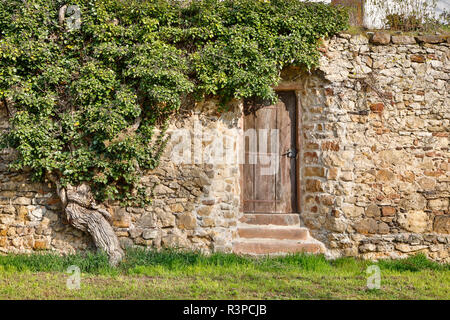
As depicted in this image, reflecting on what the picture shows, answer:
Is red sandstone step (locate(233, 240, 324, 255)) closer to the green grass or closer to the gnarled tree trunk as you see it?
the green grass

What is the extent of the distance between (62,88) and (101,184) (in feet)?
5.01

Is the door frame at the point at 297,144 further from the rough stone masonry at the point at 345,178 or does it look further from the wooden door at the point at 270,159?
the rough stone masonry at the point at 345,178

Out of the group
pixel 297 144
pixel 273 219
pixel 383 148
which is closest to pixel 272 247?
pixel 273 219

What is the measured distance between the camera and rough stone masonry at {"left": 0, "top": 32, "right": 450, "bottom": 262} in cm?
571

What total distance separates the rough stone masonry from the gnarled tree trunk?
226mm

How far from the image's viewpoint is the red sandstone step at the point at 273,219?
6.08 metres

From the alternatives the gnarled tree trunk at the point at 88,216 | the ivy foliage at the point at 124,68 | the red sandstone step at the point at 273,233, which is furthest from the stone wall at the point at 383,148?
the gnarled tree trunk at the point at 88,216

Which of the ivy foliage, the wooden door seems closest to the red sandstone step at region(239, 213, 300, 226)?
the wooden door

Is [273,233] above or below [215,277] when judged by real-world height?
above

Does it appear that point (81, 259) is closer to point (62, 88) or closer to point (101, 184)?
point (101, 184)

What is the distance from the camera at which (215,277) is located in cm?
478

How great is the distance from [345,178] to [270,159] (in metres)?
1.19

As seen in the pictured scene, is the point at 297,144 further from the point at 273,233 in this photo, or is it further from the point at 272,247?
the point at 272,247

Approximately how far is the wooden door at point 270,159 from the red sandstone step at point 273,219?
146 mm
